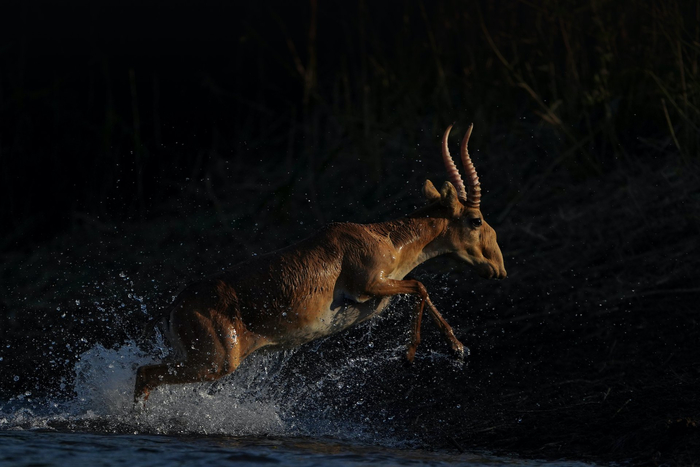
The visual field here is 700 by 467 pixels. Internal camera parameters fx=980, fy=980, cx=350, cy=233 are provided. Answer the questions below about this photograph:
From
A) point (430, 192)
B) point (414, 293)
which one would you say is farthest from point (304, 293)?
point (430, 192)

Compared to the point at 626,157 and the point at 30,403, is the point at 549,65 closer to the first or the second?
the point at 626,157

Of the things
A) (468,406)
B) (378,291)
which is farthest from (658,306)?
(378,291)

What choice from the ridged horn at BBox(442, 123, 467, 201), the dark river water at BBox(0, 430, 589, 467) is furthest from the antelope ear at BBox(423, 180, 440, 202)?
the dark river water at BBox(0, 430, 589, 467)

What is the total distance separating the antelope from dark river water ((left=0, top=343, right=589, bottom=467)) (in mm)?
326

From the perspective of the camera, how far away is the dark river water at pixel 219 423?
4613mm

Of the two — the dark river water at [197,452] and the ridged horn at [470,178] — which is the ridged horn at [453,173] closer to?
the ridged horn at [470,178]

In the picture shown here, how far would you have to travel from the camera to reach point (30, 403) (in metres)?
6.26

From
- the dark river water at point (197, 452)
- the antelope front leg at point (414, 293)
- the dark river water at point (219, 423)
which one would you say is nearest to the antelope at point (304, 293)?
the antelope front leg at point (414, 293)

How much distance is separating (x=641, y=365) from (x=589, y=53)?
192 inches

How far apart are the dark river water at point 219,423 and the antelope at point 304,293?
0.33m

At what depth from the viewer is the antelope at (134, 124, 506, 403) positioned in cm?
522

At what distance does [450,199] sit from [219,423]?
187 centimetres

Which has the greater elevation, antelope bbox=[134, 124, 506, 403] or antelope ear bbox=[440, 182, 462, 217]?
antelope ear bbox=[440, 182, 462, 217]

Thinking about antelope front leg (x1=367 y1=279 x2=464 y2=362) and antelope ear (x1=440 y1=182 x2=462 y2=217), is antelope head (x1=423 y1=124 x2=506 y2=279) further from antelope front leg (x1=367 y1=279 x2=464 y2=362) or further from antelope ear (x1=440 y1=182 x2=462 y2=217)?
antelope front leg (x1=367 y1=279 x2=464 y2=362)
